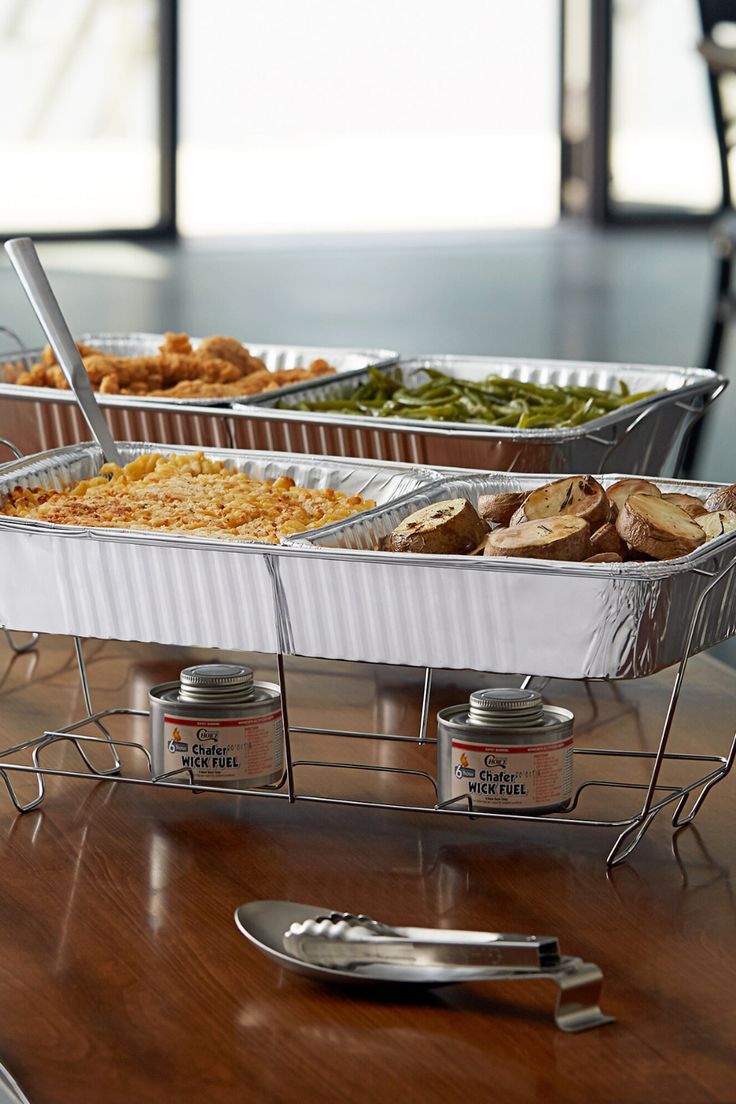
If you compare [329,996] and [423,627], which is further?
[423,627]

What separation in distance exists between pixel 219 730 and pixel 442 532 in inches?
7.8

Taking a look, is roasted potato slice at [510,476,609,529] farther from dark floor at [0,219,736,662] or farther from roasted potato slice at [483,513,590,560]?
Result: dark floor at [0,219,736,662]

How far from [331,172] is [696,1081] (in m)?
10.5

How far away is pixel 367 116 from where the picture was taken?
11.0 metres

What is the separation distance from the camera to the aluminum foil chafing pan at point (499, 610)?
3.07 ft

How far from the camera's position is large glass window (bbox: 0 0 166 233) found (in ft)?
31.1

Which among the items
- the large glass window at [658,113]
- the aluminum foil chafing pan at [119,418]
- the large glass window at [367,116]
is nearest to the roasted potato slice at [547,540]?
the aluminum foil chafing pan at [119,418]

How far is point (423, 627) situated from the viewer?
38.1 inches

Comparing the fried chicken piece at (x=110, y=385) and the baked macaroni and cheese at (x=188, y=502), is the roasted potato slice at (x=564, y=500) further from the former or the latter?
the fried chicken piece at (x=110, y=385)

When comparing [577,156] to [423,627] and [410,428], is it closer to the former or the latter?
[410,428]

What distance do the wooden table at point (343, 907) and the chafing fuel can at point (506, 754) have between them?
0.04 metres

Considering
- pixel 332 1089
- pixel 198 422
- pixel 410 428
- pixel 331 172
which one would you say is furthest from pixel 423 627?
pixel 331 172

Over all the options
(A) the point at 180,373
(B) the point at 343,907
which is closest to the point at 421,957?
(B) the point at 343,907

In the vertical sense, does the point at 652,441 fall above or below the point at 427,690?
above
